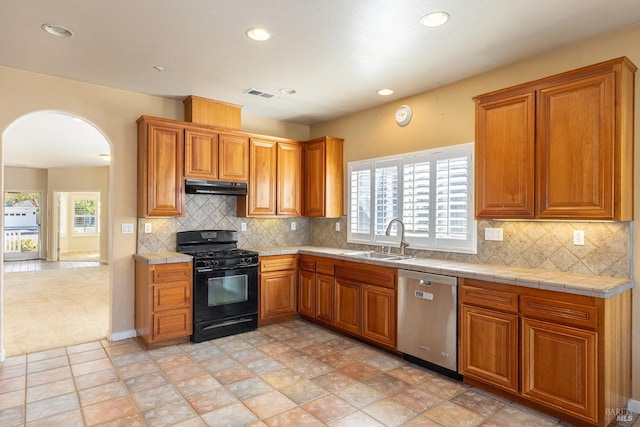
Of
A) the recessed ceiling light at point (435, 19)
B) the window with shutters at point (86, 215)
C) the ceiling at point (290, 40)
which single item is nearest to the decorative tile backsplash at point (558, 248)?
the ceiling at point (290, 40)

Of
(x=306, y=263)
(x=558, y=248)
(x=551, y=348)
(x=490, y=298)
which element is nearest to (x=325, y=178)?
(x=306, y=263)

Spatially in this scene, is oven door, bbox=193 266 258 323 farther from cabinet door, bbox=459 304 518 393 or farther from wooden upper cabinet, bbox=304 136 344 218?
cabinet door, bbox=459 304 518 393

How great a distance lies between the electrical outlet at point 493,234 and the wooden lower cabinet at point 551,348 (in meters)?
0.66

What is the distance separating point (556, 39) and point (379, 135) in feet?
6.81

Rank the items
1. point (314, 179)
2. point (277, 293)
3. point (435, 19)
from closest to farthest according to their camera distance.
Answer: point (435, 19) < point (277, 293) < point (314, 179)

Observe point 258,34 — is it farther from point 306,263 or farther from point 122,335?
point 122,335

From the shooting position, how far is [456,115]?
3.71m

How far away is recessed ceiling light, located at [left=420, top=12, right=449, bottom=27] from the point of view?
2.47m

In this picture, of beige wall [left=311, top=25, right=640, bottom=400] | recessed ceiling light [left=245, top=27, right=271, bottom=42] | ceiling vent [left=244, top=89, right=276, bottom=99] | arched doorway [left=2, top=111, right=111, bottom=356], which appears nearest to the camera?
beige wall [left=311, top=25, right=640, bottom=400]

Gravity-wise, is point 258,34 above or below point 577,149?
above

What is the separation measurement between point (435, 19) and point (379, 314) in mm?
2628

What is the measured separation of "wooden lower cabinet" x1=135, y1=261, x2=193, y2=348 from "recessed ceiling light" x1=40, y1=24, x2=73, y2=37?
2.10m

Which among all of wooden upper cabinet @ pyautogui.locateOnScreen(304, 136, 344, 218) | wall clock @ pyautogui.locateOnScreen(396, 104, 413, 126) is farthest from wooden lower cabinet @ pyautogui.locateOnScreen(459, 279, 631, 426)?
wooden upper cabinet @ pyautogui.locateOnScreen(304, 136, 344, 218)

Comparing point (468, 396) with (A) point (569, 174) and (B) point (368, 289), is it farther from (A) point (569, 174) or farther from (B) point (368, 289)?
(A) point (569, 174)
